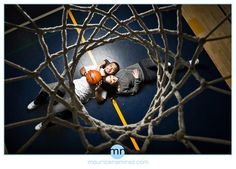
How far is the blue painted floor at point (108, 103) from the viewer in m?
1.94

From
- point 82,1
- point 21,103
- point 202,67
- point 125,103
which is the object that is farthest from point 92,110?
point 82,1

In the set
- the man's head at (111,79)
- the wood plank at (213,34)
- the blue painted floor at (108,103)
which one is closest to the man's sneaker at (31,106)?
the blue painted floor at (108,103)

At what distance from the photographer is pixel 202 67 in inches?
89.8

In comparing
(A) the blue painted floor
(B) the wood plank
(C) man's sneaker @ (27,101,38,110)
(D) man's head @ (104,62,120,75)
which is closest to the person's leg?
(A) the blue painted floor

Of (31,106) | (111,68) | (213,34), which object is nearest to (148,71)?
(111,68)

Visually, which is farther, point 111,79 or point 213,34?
point 213,34

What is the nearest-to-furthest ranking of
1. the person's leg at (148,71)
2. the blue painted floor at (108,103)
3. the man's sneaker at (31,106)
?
the blue painted floor at (108,103), the man's sneaker at (31,106), the person's leg at (148,71)

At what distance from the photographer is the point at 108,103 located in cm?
214

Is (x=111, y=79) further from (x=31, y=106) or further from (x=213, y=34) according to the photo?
(x=213, y=34)

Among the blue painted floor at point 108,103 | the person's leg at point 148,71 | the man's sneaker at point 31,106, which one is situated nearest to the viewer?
the blue painted floor at point 108,103

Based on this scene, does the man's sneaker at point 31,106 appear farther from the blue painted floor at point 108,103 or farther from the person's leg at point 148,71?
the person's leg at point 148,71

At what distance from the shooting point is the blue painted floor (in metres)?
1.94
